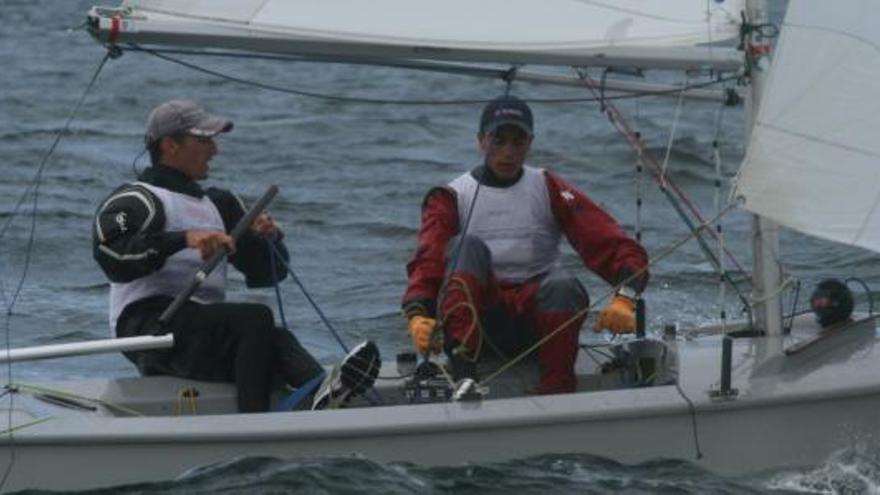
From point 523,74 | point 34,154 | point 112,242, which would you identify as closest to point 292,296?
point 523,74

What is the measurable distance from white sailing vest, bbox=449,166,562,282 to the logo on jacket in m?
1.04

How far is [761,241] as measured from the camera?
294 inches

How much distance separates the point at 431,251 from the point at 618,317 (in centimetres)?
62

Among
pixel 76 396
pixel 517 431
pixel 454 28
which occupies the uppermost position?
pixel 454 28

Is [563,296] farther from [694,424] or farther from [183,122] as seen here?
[183,122]

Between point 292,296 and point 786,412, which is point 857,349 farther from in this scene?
point 292,296

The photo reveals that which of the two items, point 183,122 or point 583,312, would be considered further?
point 183,122

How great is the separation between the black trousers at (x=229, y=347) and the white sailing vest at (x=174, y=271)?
3 centimetres

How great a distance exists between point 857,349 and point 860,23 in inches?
38.6

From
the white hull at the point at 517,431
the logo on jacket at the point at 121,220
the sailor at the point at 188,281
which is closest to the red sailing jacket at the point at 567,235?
the sailor at the point at 188,281

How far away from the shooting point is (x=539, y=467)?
6770mm

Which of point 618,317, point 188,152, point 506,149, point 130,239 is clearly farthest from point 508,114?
point 130,239

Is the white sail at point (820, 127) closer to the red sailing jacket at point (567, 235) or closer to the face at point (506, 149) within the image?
the red sailing jacket at point (567, 235)

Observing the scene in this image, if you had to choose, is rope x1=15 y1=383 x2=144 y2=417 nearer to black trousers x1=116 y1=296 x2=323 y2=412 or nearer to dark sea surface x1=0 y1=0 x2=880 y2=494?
black trousers x1=116 y1=296 x2=323 y2=412
